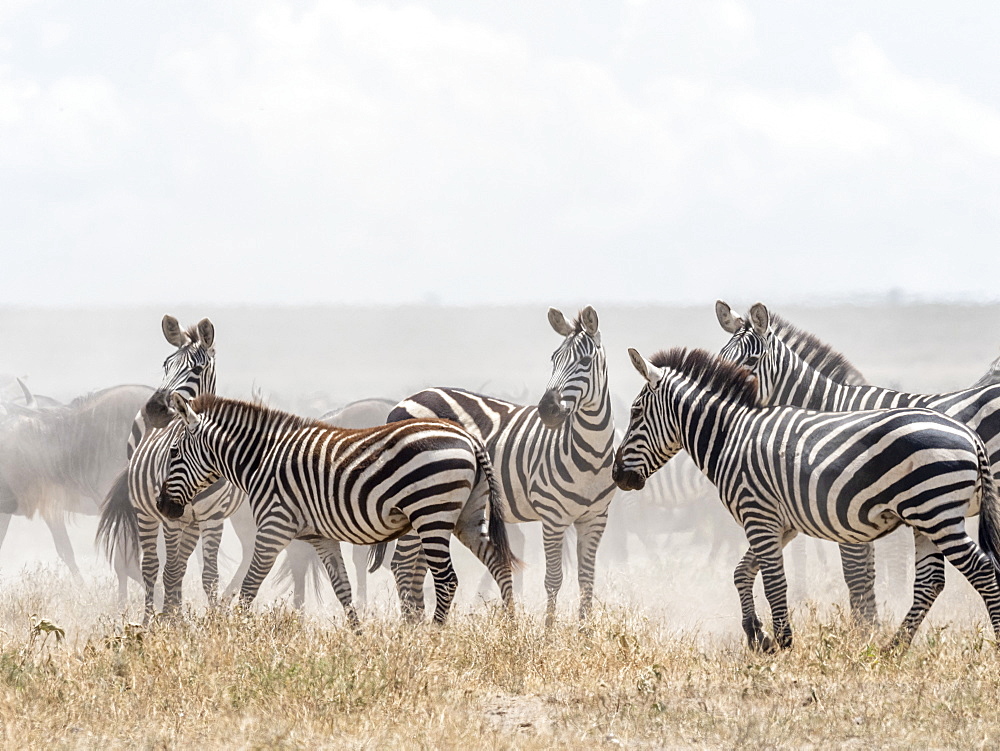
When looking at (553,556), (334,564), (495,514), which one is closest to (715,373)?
(495,514)

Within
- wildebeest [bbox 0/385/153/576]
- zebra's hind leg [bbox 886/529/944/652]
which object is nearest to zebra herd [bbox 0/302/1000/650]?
zebra's hind leg [bbox 886/529/944/652]

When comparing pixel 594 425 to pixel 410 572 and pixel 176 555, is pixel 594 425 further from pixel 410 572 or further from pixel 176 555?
pixel 176 555

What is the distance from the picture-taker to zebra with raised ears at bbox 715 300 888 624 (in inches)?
304

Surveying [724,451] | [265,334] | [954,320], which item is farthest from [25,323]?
[724,451]

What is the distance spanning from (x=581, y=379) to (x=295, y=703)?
4.32m

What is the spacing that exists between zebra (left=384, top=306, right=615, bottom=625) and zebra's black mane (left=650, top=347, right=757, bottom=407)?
1196 millimetres

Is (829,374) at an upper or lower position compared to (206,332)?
upper

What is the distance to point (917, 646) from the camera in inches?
254

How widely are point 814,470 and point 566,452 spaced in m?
2.74

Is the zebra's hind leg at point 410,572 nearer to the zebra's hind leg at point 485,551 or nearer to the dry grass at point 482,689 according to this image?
the zebra's hind leg at point 485,551

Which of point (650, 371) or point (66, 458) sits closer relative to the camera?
point (650, 371)

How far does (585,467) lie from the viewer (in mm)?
Answer: 8906

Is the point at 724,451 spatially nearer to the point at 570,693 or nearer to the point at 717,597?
the point at 570,693

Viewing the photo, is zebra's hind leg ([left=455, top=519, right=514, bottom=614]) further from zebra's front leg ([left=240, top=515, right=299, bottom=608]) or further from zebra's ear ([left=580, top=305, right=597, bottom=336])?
zebra's ear ([left=580, top=305, right=597, bottom=336])
